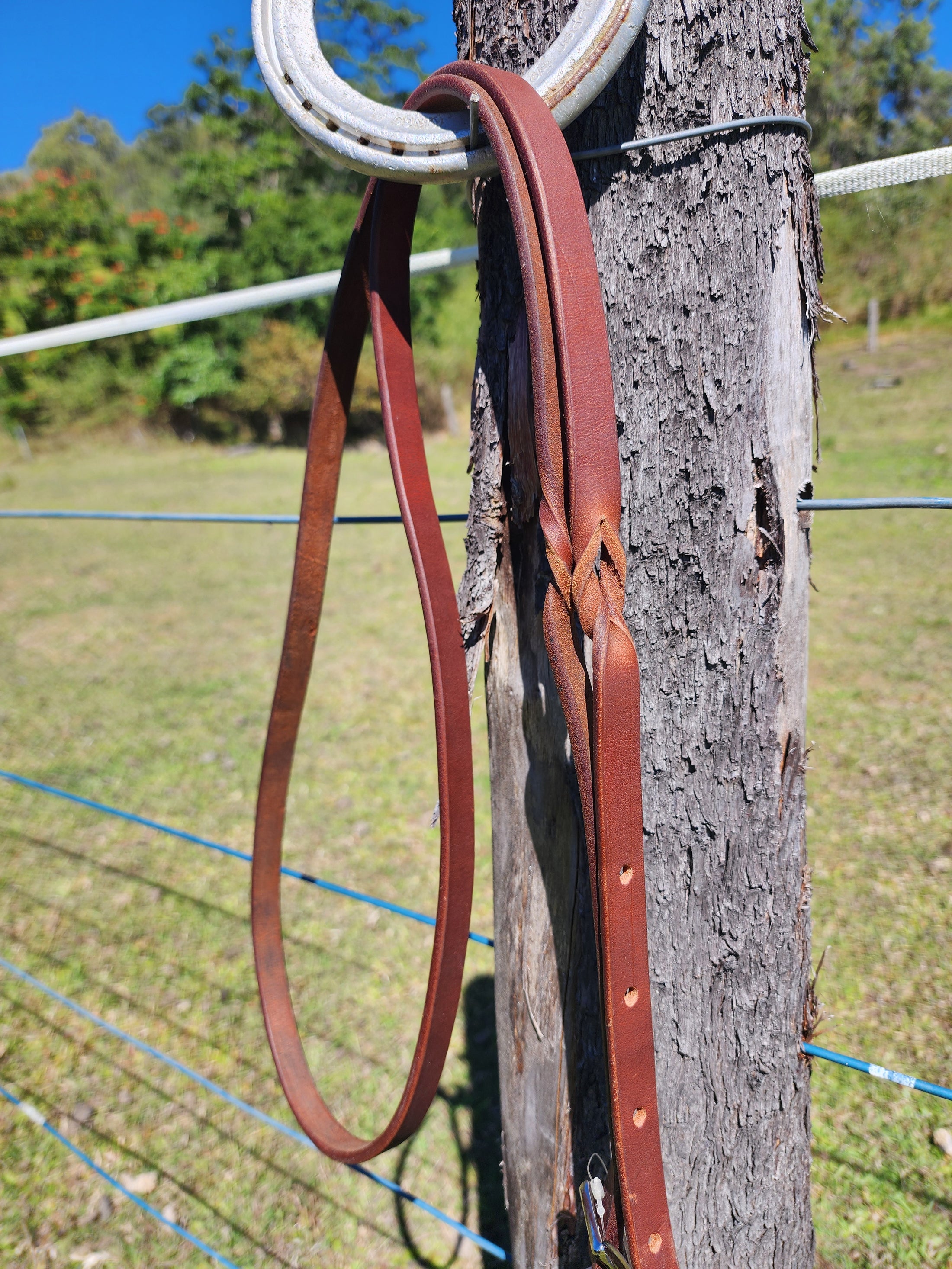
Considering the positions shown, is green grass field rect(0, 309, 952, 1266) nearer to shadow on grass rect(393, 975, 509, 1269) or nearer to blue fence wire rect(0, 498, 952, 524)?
shadow on grass rect(393, 975, 509, 1269)

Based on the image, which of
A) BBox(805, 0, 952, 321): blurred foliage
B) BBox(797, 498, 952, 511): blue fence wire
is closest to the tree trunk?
BBox(797, 498, 952, 511): blue fence wire

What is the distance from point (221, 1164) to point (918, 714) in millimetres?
3391

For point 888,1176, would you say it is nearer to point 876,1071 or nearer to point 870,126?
point 876,1071

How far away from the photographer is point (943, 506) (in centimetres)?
77

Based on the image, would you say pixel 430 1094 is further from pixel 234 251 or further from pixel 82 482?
pixel 234 251

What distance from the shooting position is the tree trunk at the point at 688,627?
686 mm

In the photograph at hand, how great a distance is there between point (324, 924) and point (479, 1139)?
1021 millimetres

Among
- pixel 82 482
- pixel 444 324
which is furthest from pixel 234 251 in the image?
pixel 82 482

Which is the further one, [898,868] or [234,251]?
[234,251]

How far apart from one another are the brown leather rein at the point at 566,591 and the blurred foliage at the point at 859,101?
31 centimetres

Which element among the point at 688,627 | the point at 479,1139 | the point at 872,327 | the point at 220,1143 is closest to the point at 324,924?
the point at 220,1143

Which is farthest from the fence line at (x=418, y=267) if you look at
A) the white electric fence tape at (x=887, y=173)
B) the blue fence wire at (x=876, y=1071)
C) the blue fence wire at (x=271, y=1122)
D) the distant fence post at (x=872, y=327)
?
the distant fence post at (x=872, y=327)

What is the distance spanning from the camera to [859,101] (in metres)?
1.15

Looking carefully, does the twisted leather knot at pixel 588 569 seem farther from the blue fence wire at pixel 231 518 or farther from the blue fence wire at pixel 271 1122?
the blue fence wire at pixel 271 1122
